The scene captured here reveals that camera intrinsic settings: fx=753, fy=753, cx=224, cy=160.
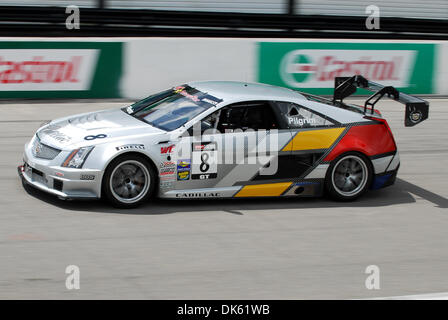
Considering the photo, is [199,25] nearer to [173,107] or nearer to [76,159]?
[173,107]

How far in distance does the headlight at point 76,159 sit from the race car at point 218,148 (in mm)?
11

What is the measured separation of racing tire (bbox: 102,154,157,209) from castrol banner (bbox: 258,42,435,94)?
7925 millimetres

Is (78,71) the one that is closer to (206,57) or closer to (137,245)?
(206,57)

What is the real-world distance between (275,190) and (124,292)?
314 cm

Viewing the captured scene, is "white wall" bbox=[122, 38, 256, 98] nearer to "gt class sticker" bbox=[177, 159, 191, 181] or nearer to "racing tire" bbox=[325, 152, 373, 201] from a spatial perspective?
"racing tire" bbox=[325, 152, 373, 201]

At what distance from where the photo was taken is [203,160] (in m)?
8.35

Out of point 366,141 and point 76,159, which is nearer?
point 76,159

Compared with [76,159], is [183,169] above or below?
below

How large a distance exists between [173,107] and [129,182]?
1193mm

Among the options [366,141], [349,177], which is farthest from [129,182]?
[366,141]

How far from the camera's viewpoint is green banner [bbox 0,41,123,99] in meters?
14.1

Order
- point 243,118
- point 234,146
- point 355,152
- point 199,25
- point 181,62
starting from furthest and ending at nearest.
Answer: point 199,25 < point 181,62 < point 355,152 < point 243,118 < point 234,146

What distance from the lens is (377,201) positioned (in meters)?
9.42
